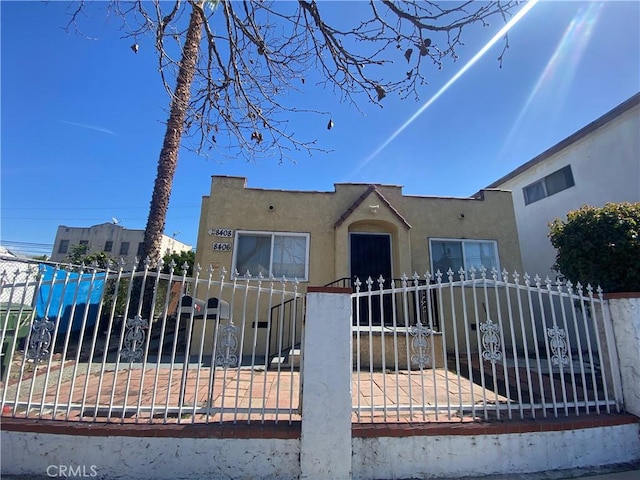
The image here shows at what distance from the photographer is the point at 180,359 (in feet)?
21.8

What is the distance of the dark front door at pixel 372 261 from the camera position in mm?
8203

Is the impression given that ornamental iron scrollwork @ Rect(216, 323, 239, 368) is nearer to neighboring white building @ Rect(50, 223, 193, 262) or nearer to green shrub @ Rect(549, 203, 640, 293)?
green shrub @ Rect(549, 203, 640, 293)

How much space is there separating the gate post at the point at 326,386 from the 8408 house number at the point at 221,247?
5434 millimetres

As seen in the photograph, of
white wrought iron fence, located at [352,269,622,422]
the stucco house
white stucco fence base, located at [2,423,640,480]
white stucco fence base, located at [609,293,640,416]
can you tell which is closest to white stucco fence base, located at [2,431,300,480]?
white stucco fence base, located at [2,423,640,480]

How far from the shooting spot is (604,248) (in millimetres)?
4609

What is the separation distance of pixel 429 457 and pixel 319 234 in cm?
593

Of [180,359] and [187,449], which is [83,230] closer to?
[180,359]

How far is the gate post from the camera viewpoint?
2791 millimetres

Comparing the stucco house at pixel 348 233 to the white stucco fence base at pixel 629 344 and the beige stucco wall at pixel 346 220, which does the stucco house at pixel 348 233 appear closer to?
the beige stucco wall at pixel 346 220

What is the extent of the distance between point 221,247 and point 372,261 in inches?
161

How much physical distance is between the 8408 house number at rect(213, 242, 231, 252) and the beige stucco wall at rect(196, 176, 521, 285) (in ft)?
0.27

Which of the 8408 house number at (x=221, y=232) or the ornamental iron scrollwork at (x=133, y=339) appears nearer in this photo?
the ornamental iron scrollwork at (x=133, y=339)

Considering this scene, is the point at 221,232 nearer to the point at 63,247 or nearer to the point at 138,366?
the point at 138,366

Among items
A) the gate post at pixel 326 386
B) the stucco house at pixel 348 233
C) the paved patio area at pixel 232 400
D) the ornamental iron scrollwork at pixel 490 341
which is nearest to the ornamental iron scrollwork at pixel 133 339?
the paved patio area at pixel 232 400
